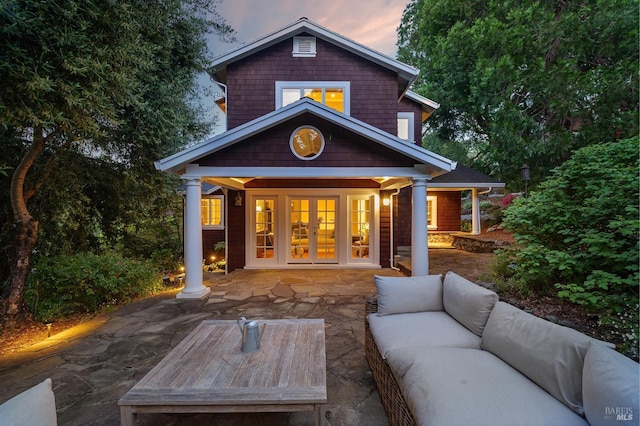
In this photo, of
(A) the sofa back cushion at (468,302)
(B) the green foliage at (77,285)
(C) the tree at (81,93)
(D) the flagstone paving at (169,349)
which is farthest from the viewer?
(B) the green foliage at (77,285)

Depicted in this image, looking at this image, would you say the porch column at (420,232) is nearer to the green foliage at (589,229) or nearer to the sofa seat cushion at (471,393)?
the green foliage at (589,229)

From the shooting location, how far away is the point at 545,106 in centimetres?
964

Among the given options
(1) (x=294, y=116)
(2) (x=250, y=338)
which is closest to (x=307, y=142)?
(1) (x=294, y=116)

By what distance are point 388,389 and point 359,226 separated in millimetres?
5511

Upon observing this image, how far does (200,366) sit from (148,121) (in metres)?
5.11

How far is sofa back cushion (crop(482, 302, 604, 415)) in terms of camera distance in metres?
1.40

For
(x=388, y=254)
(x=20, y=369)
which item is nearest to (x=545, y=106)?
(x=388, y=254)

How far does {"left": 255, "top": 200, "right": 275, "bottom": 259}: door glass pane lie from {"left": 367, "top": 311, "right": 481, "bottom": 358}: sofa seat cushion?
16.9 ft

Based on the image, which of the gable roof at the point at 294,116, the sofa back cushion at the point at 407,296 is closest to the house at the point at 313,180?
the gable roof at the point at 294,116

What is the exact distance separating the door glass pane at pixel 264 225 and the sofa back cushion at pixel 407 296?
5051 mm

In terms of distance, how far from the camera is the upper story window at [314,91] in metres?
7.05

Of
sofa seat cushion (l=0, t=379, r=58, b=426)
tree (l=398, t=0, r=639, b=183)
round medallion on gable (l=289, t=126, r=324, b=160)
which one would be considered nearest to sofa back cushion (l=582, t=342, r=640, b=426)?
sofa seat cushion (l=0, t=379, r=58, b=426)

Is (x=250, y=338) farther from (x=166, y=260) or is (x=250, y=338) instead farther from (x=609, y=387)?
(x=166, y=260)

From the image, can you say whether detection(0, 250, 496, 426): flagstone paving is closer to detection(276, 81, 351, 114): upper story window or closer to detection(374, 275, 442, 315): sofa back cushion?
detection(374, 275, 442, 315): sofa back cushion
